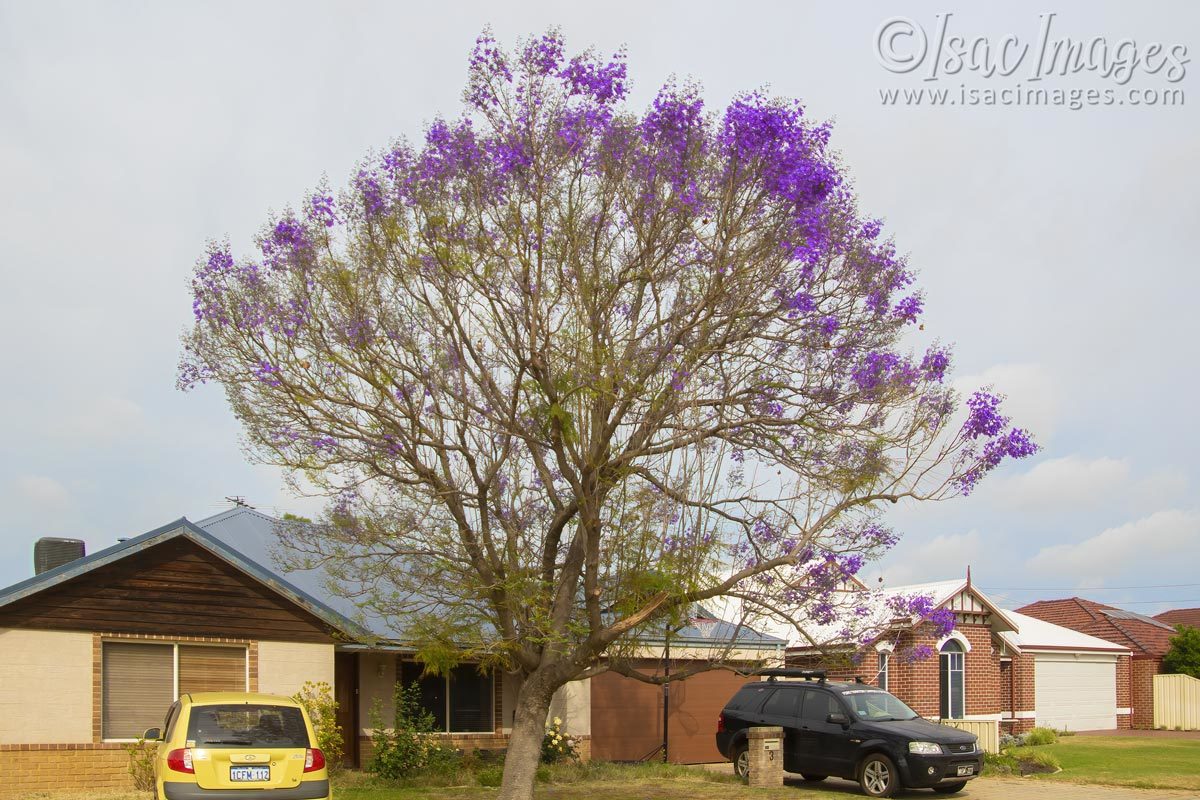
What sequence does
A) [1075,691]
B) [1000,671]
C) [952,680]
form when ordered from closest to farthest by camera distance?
[952,680] < [1000,671] < [1075,691]

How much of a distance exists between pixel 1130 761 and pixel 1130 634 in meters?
17.9

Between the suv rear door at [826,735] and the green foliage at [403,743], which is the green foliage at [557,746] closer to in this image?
the green foliage at [403,743]

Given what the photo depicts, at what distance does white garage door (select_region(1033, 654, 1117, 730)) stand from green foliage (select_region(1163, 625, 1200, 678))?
3.38 m

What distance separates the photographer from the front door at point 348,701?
67.9 ft

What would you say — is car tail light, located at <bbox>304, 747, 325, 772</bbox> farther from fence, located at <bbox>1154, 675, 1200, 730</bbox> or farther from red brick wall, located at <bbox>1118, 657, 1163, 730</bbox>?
fence, located at <bbox>1154, 675, 1200, 730</bbox>

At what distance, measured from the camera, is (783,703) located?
2002 centimetres

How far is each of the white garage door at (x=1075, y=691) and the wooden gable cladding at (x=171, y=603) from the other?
22688 millimetres

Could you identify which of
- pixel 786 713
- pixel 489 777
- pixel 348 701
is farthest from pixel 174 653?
pixel 786 713

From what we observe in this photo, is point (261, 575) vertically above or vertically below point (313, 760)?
above

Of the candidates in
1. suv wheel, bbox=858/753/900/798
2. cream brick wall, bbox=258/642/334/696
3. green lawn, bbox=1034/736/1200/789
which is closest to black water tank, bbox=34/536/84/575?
cream brick wall, bbox=258/642/334/696

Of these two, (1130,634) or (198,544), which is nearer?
(198,544)

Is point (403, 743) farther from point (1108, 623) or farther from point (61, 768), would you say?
point (1108, 623)

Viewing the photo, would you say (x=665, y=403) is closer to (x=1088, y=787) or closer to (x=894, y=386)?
(x=894, y=386)

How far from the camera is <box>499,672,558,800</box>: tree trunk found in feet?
48.4
